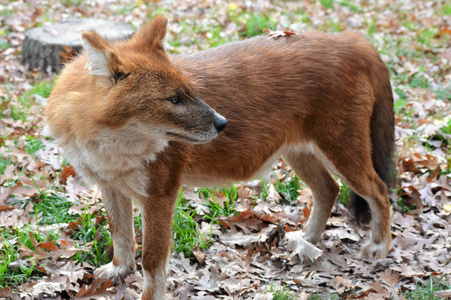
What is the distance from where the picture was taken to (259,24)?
8836 mm

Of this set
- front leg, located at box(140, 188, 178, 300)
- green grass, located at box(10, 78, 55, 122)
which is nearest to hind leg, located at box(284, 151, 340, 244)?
front leg, located at box(140, 188, 178, 300)

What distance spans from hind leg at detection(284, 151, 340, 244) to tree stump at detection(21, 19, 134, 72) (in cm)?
392

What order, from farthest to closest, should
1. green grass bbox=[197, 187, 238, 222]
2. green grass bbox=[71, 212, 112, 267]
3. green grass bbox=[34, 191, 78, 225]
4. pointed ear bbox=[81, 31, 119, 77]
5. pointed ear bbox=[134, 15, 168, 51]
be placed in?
green grass bbox=[197, 187, 238, 222], green grass bbox=[34, 191, 78, 225], green grass bbox=[71, 212, 112, 267], pointed ear bbox=[134, 15, 168, 51], pointed ear bbox=[81, 31, 119, 77]

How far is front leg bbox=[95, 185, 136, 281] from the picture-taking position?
387 centimetres

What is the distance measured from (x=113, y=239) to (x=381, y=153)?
2.53 metres

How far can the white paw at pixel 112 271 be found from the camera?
13.0 feet

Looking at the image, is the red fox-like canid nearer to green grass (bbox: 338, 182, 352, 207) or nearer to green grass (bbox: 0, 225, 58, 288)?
green grass (bbox: 338, 182, 352, 207)

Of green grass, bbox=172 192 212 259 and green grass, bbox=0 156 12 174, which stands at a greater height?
green grass, bbox=0 156 12 174

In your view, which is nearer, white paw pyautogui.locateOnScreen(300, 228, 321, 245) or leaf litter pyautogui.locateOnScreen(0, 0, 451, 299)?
leaf litter pyautogui.locateOnScreen(0, 0, 451, 299)

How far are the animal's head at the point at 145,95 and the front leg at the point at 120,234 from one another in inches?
39.4

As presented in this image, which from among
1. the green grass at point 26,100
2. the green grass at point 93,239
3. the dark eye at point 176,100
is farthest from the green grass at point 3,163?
the dark eye at point 176,100

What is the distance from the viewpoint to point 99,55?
9.53 feet

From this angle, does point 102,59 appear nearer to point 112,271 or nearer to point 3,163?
point 112,271

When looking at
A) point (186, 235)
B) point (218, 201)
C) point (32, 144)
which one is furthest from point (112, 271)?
point (32, 144)
